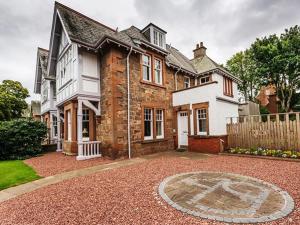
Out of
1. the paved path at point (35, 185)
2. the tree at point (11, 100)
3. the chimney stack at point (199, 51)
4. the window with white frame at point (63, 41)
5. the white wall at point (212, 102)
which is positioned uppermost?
the chimney stack at point (199, 51)

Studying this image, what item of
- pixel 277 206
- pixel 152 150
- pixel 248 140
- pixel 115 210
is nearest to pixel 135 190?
pixel 115 210

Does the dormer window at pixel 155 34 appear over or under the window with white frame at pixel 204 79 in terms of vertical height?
over

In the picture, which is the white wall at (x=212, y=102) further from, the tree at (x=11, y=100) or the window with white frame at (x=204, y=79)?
the tree at (x=11, y=100)

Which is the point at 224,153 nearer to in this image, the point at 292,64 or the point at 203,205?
the point at 203,205

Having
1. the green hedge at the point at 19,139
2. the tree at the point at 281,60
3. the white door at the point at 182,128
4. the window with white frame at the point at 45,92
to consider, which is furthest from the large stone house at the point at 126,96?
the tree at the point at 281,60

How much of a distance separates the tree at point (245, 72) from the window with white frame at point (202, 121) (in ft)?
66.8

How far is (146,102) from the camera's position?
11.9 metres

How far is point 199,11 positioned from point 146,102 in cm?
672

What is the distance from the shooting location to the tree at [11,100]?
69.7 ft

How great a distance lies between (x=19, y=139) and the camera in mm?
12383

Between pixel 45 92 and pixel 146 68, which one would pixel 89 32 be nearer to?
pixel 146 68

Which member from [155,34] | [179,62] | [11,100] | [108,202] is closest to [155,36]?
[155,34]

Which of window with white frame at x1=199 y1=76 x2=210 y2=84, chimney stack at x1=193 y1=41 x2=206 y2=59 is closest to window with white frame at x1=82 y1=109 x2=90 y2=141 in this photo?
window with white frame at x1=199 y1=76 x2=210 y2=84

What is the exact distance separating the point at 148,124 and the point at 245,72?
25472 millimetres
